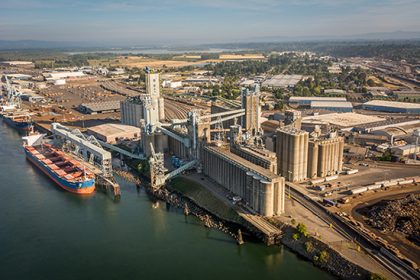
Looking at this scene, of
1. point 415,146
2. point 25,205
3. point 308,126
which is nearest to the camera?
point 25,205

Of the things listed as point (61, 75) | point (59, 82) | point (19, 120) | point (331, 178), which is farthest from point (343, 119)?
point (61, 75)

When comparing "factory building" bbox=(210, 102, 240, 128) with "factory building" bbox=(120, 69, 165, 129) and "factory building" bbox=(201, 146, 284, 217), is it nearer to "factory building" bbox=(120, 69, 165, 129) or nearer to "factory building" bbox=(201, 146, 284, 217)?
"factory building" bbox=(120, 69, 165, 129)

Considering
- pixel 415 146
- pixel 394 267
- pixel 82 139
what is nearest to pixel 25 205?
pixel 82 139

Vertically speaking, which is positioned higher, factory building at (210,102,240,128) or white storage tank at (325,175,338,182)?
factory building at (210,102,240,128)

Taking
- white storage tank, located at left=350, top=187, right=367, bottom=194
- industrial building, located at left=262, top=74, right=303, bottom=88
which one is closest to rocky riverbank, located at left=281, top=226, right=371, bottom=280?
white storage tank, located at left=350, top=187, right=367, bottom=194

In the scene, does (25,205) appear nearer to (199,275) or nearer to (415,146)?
(199,275)

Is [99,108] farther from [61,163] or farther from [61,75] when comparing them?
[61,75]
